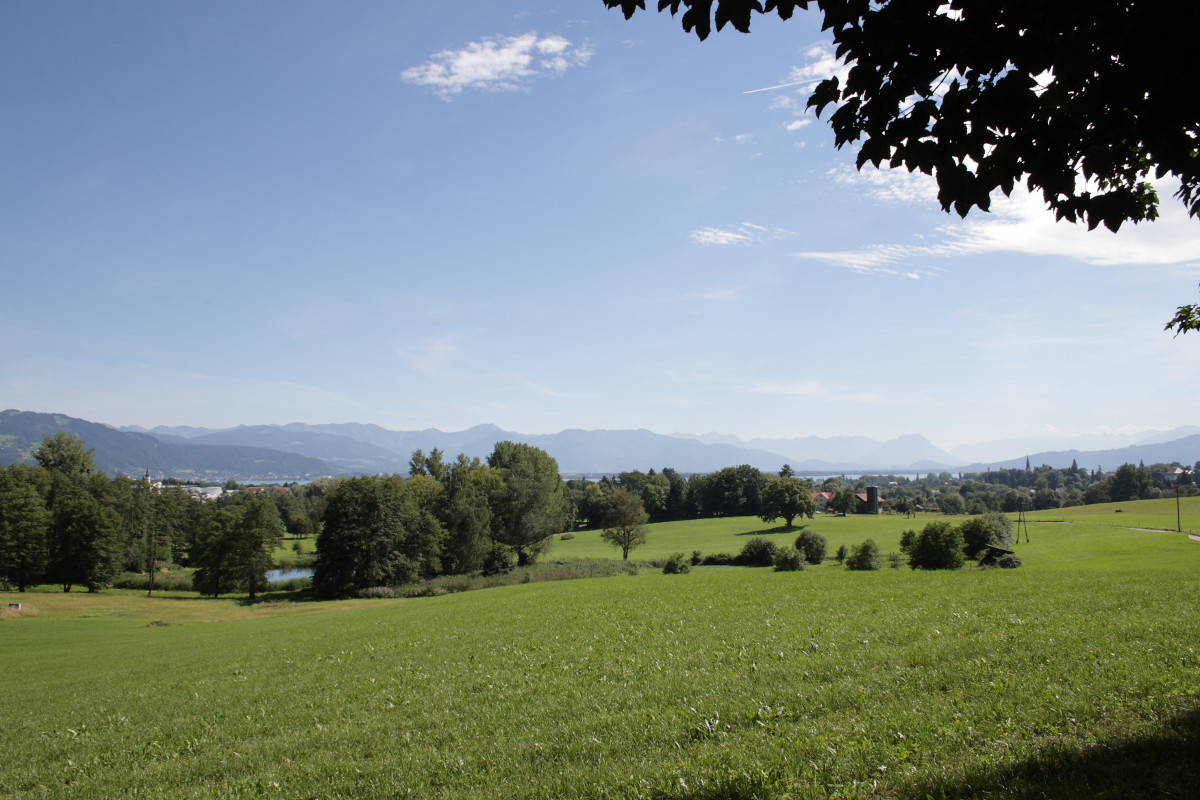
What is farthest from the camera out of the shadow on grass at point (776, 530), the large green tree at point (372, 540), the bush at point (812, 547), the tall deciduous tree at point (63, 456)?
the shadow on grass at point (776, 530)

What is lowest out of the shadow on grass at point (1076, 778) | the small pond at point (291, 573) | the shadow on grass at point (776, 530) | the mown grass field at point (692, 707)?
the small pond at point (291, 573)

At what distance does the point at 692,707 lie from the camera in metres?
7.50

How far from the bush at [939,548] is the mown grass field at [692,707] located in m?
18.4

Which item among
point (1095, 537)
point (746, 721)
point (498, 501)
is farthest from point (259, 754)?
point (1095, 537)

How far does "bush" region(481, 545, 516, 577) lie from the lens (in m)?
59.7

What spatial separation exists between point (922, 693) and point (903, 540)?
4269 cm

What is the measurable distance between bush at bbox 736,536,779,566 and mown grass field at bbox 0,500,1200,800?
123 feet

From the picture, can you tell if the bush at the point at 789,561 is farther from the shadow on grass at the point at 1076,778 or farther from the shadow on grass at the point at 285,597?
the shadow on grass at the point at 285,597

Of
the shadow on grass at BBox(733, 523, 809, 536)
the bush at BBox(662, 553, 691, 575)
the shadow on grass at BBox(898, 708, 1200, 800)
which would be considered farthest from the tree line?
the shadow on grass at BBox(898, 708, 1200, 800)

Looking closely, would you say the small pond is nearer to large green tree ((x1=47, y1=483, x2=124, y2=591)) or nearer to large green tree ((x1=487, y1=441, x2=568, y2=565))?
large green tree ((x1=47, y1=483, x2=124, y2=591))

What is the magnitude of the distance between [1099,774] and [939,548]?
37.1 metres

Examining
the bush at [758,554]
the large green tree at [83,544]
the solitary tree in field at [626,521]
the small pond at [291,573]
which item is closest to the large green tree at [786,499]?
the solitary tree in field at [626,521]

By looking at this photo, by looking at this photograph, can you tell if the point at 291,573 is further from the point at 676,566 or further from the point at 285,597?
the point at 676,566

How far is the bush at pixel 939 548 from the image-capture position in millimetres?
35750
